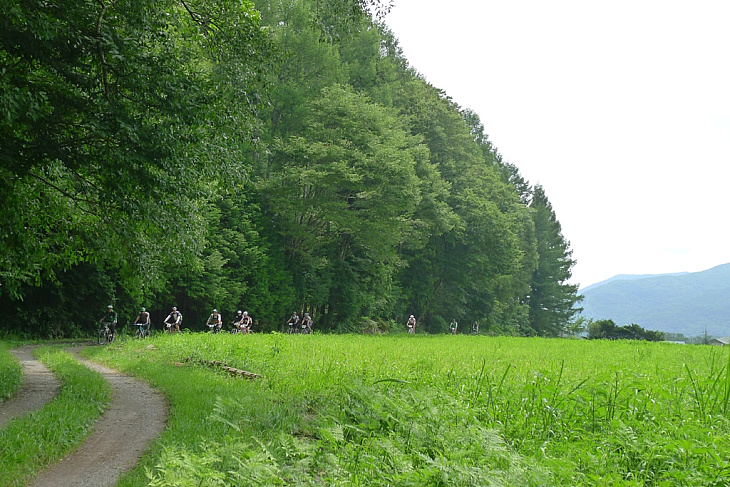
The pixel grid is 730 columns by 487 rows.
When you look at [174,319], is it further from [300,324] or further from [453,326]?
[453,326]

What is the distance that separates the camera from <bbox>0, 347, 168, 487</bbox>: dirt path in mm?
6184

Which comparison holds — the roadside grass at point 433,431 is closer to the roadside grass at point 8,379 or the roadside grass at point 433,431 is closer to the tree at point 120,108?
the roadside grass at point 8,379

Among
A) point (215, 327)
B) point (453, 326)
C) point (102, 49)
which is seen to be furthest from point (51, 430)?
point (453, 326)

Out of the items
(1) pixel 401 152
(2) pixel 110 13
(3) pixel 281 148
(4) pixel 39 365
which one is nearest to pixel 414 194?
(1) pixel 401 152

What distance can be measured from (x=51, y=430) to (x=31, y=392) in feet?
13.1

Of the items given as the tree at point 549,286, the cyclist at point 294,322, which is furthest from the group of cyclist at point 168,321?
the tree at point 549,286

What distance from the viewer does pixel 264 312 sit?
115 ft

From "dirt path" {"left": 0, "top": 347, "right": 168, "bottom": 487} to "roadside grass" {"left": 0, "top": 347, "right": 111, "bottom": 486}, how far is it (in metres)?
0.13

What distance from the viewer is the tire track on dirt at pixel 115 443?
6.16 metres

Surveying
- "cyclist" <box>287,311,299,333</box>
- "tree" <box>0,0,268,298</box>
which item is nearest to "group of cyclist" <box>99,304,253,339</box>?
"cyclist" <box>287,311,299,333</box>

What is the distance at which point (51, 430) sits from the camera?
756cm

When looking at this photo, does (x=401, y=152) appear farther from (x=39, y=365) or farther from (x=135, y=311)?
(x=39, y=365)

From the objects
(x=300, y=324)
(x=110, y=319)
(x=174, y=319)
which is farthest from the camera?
(x=300, y=324)

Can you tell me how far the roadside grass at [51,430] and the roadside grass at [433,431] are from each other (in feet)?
3.66
